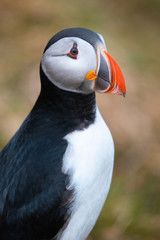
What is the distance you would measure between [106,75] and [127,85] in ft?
8.07

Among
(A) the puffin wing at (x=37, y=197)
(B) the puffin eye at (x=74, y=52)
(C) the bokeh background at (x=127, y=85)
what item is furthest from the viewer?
(C) the bokeh background at (x=127, y=85)

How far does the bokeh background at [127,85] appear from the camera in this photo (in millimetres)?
3754

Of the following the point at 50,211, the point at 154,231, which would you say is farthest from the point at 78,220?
the point at 154,231

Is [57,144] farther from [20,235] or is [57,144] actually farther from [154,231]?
[154,231]

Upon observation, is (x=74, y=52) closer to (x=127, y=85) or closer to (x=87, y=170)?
(x=87, y=170)

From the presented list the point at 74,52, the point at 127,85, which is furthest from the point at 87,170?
the point at 127,85

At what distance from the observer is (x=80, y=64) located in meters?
2.21

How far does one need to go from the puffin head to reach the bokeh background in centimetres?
163

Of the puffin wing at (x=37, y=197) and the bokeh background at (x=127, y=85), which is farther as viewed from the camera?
the bokeh background at (x=127, y=85)

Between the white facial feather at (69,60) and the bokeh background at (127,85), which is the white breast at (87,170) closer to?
the white facial feather at (69,60)

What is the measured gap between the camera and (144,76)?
4.87 metres

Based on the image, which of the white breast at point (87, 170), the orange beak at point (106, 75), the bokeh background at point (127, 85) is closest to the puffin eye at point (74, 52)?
the orange beak at point (106, 75)

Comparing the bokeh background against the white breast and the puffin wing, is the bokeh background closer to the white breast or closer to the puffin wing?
the white breast

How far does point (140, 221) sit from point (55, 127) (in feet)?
5.10
